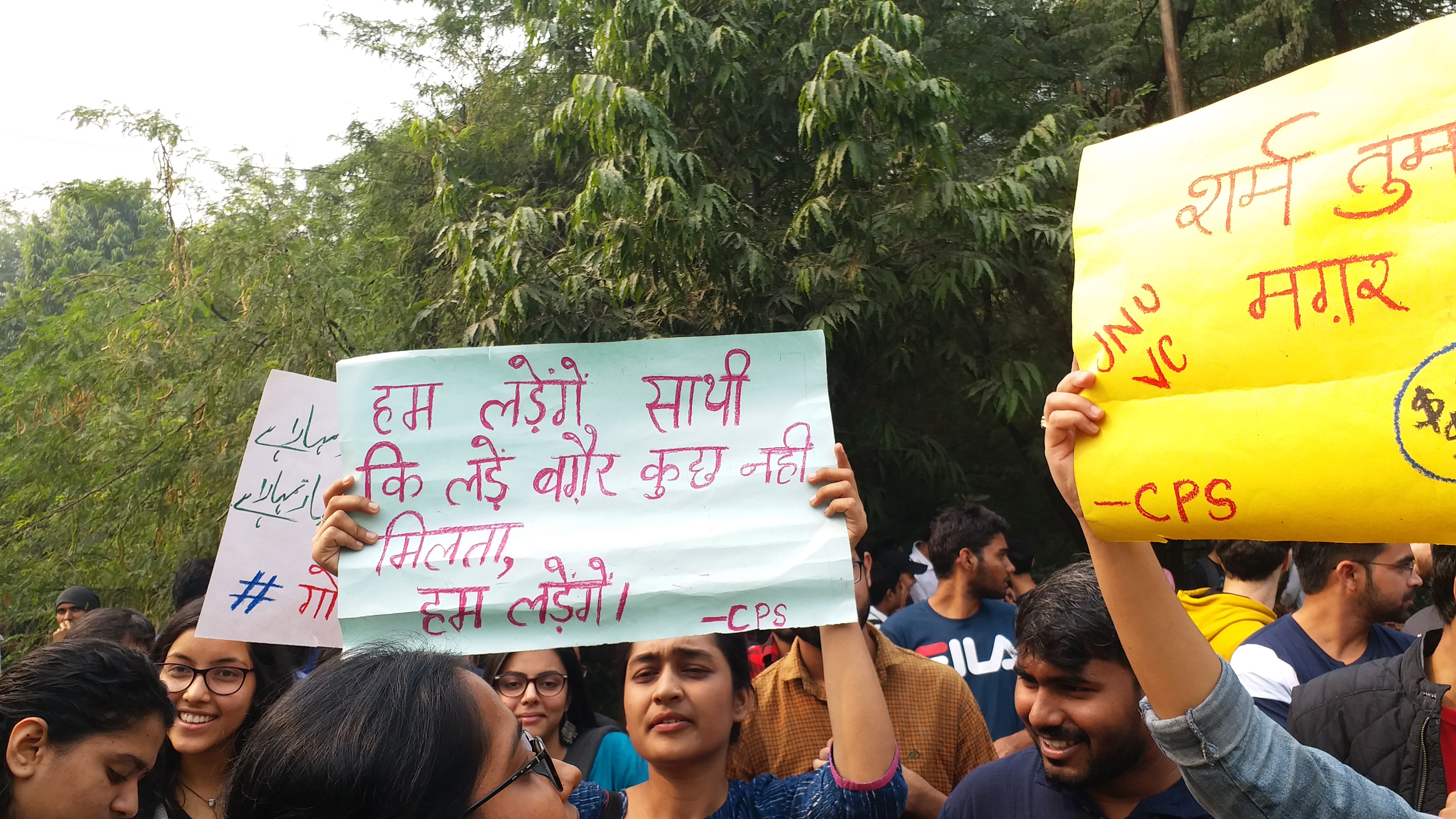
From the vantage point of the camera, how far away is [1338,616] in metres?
3.09

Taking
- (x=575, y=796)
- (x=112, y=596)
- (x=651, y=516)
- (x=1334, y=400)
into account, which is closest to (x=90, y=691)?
(x=575, y=796)

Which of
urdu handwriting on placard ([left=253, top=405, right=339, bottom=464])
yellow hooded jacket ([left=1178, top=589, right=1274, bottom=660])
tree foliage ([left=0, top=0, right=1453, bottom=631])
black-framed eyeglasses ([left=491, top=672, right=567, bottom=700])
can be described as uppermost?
tree foliage ([left=0, top=0, right=1453, bottom=631])

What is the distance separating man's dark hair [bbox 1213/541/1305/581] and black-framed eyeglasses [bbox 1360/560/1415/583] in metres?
0.53

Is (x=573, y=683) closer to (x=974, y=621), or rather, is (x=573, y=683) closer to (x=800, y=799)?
(x=800, y=799)

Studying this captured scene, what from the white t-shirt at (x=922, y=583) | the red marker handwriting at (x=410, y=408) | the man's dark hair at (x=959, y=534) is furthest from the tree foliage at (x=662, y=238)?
the red marker handwriting at (x=410, y=408)

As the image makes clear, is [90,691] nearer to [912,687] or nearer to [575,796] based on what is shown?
[575,796]

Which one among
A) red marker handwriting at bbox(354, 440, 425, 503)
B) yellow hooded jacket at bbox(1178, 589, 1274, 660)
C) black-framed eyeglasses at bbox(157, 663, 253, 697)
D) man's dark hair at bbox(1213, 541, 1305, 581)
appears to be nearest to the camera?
red marker handwriting at bbox(354, 440, 425, 503)

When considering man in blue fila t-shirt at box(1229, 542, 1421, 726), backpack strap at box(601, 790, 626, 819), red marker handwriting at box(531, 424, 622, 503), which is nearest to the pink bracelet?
backpack strap at box(601, 790, 626, 819)

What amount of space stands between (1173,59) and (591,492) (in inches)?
314

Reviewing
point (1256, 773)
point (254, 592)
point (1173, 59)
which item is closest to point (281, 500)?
point (254, 592)

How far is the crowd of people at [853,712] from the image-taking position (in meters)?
1.42

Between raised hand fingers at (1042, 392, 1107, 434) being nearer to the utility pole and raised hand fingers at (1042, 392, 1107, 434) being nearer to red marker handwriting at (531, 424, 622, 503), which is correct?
red marker handwriting at (531, 424, 622, 503)

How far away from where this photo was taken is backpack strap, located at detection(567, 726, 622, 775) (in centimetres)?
311

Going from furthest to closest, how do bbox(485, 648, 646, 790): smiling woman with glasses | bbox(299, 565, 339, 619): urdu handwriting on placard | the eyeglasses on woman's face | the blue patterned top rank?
bbox(485, 648, 646, 790): smiling woman with glasses
bbox(299, 565, 339, 619): urdu handwriting on placard
the blue patterned top
the eyeglasses on woman's face
